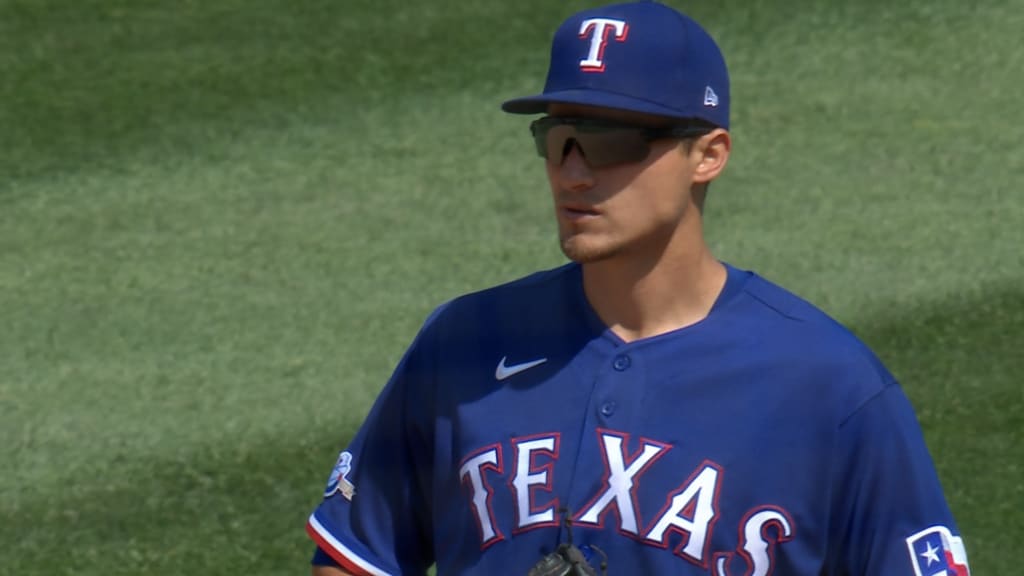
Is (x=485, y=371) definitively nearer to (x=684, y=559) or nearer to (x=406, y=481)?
(x=406, y=481)

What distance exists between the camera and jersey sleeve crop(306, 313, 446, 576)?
2752 mm

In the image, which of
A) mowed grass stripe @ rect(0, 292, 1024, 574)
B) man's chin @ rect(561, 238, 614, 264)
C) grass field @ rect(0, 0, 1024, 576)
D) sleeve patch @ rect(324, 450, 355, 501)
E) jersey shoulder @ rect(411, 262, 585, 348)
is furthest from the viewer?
grass field @ rect(0, 0, 1024, 576)

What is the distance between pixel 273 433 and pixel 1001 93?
3.61 m

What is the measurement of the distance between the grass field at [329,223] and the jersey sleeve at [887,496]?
2249 mm

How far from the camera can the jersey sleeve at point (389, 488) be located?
2752mm

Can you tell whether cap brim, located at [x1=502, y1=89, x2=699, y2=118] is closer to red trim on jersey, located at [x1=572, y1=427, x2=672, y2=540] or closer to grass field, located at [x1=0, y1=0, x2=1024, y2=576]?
red trim on jersey, located at [x1=572, y1=427, x2=672, y2=540]

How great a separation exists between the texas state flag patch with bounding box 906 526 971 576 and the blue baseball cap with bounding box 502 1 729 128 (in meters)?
0.67

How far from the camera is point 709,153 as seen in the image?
2699mm

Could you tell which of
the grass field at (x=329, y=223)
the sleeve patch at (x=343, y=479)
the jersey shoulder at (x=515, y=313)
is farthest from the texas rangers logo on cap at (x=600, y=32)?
the grass field at (x=329, y=223)

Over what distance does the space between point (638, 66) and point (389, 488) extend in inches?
30.1

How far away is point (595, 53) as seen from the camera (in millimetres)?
2619

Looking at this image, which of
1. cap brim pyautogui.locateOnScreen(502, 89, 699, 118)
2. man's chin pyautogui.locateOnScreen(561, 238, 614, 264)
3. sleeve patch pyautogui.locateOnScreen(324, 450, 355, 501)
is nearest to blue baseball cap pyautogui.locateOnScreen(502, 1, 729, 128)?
cap brim pyautogui.locateOnScreen(502, 89, 699, 118)

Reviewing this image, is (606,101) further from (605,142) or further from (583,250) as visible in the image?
(583,250)

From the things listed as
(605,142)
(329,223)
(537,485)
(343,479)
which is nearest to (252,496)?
(329,223)
